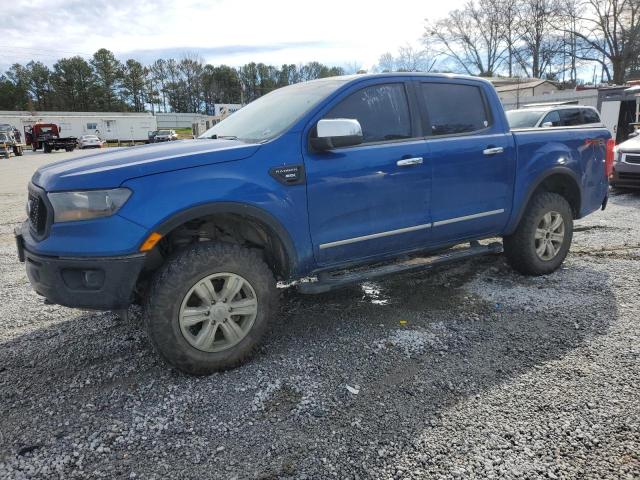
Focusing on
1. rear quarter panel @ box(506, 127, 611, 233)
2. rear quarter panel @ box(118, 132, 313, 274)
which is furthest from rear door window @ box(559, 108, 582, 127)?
rear quarter panel @ box(118, 132, 313, 274)

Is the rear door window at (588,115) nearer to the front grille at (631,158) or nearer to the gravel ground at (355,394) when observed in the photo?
the front grille at (631,158)

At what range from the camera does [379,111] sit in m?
3.74

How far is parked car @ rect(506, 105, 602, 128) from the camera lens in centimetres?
1073

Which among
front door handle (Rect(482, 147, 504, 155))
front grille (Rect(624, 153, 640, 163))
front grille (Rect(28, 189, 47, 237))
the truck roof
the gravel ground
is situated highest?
the truck roof

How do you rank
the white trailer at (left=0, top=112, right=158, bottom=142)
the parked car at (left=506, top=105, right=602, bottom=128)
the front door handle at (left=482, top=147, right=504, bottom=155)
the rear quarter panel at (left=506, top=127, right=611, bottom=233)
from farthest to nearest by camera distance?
1. the white trailer at (left=0, top=112, right=158, bottom=142)
2. the parked car at (left=506, top=105, right=602, bottom=128)
3. the rear quarter panel at (left=506, top=127, right=611, bottom=233)
4. the front door handle at (left=482, top=147, right=504, bottom=155)

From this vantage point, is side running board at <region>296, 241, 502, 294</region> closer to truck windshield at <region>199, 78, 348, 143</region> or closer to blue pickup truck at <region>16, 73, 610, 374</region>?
blue pickup truck at <region>16, 73, 610, 374</region>

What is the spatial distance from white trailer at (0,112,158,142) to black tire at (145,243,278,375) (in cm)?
6094

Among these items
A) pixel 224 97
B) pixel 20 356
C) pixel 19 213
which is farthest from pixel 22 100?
pixel 20 356

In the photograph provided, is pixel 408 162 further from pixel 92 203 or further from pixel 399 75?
pixel 92 203

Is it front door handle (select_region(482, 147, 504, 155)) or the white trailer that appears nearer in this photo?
front door handle (select_region(482, 147, 504, 155))

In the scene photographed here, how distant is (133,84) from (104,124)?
93.9ft

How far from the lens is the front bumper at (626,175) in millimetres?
9539

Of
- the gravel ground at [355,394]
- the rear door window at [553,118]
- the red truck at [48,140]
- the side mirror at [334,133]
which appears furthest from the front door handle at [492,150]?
the red truck at [48,140]

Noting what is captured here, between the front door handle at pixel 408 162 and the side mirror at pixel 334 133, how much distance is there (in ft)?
1.67
